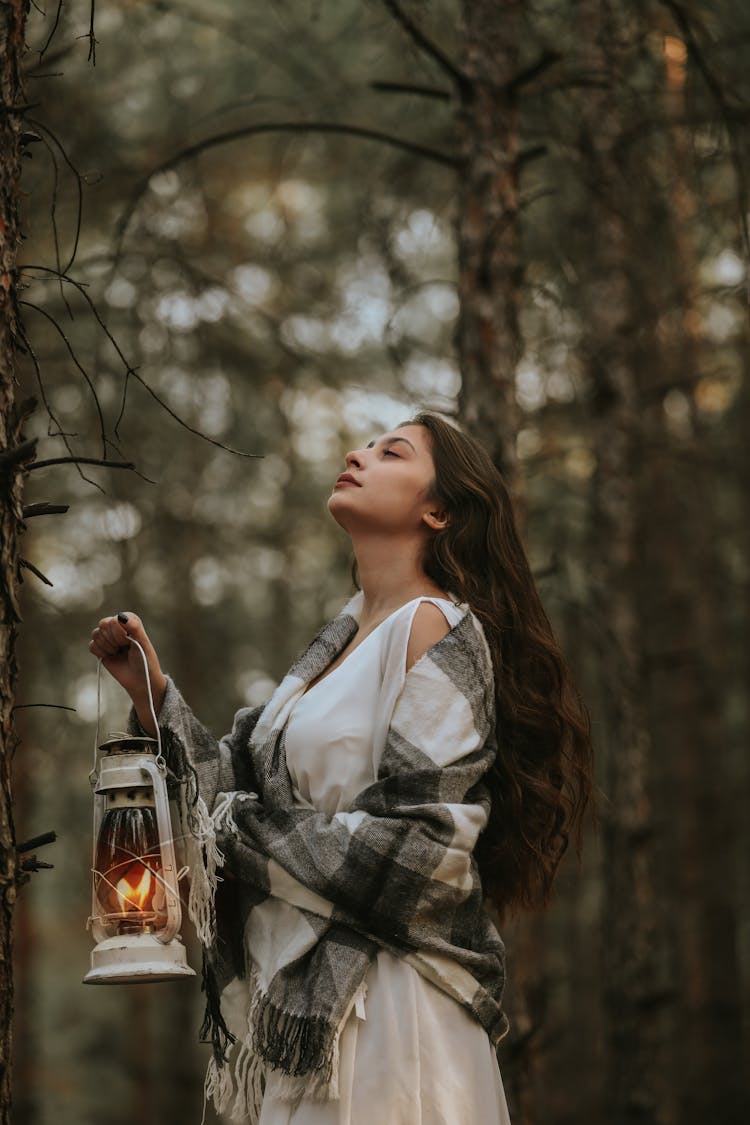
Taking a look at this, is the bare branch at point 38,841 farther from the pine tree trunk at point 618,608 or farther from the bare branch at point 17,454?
the pine tree trunk at point 618,608

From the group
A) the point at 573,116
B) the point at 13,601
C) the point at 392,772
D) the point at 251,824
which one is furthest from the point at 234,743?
the point at 573,116

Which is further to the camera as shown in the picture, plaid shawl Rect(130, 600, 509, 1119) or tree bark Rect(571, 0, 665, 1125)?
tree bark Rect(571, 0, 665, 1125)

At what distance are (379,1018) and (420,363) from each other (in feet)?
25.8

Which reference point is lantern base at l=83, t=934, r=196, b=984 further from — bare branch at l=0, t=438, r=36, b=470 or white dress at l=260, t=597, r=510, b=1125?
bare branch at l=0, t=438, r=36, b=470

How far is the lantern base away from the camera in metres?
2.53

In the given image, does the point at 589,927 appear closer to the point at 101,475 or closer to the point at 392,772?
the point at 101,475

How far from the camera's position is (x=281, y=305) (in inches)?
350

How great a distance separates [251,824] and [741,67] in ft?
19.1

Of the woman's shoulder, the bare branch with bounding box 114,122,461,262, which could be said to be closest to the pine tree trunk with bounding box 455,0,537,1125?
the bare branch with bounding box 114,122,461,262

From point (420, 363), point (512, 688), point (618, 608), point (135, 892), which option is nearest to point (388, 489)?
point (512, 688)

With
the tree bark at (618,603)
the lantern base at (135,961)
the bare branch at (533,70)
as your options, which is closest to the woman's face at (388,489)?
the lantern base at (135,961)

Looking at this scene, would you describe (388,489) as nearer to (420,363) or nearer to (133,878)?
(133,878)

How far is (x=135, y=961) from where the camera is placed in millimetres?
2543

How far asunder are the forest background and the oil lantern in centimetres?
68
